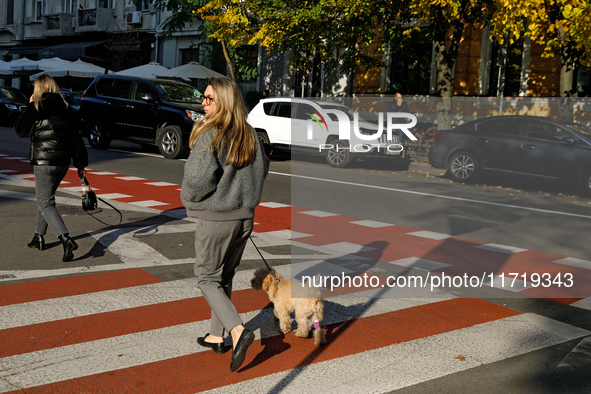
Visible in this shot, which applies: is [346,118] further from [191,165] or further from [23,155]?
[191,165]

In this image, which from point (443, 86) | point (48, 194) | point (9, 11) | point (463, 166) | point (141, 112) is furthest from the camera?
point (9, 11)

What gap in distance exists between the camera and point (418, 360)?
13.9 ft

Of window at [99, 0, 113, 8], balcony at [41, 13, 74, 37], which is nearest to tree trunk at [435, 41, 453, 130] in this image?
window at [99, 0, 113, 8]

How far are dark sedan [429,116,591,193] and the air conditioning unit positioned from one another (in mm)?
26667

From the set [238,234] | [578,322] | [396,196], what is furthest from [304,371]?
[396,196]

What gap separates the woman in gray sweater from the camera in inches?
148

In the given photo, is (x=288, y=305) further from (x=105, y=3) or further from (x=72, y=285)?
(x=105, y=3)

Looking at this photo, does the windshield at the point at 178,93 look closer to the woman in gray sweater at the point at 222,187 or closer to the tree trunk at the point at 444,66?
the tree trunk at the point at 444,66

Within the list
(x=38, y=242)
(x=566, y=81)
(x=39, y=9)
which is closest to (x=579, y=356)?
(x=38, y=242)

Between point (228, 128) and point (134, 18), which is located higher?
point (134, 18)

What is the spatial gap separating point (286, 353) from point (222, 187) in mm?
1281

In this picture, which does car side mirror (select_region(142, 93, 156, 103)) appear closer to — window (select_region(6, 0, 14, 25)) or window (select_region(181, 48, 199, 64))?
window (select_region(181, 48, 199, 64))

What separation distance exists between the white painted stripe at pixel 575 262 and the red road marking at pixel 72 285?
4693 mm

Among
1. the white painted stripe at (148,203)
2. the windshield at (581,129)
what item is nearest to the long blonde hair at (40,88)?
the white painted stripe at (148,203)
